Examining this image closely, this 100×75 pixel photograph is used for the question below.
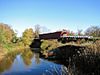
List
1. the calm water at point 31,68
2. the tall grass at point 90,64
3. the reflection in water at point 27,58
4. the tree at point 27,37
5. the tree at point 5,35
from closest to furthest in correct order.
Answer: the tall grass at point 90,64 < the calm water at point 31,68 < the reflection in water at point 27,58 < the tree at point 5,35 < the tree at point 27,37

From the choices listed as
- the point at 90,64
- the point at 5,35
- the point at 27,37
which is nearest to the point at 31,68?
the point at 90,64

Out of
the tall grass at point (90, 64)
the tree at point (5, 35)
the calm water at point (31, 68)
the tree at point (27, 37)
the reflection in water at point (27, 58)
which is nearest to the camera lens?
the tall grass at point (90, 64)

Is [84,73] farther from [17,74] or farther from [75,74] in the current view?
[17,74]

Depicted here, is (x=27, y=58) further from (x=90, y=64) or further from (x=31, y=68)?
(x=90, y=64)

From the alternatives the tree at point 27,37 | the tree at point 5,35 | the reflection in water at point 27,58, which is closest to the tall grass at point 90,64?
the reflection in water at point 27,58

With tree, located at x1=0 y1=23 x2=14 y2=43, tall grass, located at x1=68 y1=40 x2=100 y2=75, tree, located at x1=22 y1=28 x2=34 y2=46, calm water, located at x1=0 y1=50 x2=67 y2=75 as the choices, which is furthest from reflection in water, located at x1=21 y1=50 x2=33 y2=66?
tree, located at x1=22 y1=28 x2=34 y2=46

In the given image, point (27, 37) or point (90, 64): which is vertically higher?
point (27, 37)

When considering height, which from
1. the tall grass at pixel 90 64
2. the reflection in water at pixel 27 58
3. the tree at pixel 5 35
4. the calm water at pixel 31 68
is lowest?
the reflection in water at pixel 27 58

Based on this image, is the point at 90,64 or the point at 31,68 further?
the point at 31,68

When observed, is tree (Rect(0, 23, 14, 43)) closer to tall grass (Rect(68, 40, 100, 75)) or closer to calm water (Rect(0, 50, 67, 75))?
calm water (Rect(0, 50, 67, 75))

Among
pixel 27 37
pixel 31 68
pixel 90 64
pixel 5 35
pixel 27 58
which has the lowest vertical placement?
pixel 27 58

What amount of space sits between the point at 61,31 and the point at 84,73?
189ft

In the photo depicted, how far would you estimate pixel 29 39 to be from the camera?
8256 cm

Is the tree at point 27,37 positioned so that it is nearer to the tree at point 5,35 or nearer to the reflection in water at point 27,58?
the tree at point 5,35
